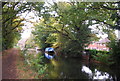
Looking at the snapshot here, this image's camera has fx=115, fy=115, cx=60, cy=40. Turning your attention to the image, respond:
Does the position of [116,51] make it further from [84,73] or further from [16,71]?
[16,71]

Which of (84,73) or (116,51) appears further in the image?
(116,51)

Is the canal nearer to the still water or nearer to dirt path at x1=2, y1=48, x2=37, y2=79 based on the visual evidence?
the still water

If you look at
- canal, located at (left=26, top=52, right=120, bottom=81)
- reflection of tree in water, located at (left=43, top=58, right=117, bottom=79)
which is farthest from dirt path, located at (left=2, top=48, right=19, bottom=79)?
reflection of tree in water, located at (left=43, top=58, right=117, bottom=79)

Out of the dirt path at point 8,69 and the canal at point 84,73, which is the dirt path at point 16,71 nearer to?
the dirt path at point 8,69

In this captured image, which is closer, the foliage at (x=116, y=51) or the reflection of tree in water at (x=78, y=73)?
the reflection of tree in water at (x=78, y=73)

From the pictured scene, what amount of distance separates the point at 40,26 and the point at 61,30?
111 inches

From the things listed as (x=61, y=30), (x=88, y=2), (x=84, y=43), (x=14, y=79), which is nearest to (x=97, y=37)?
(x=84, y=43)

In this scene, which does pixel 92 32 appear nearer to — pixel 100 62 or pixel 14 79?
pixel 100 62

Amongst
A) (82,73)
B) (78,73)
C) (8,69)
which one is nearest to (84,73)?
(82,73)

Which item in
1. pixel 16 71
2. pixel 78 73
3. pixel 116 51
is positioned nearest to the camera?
pixel 16 71

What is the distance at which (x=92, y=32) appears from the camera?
14602 mm

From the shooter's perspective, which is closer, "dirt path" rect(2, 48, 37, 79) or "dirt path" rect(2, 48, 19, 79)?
"dirt path" rect(2, 48, 19, 79)

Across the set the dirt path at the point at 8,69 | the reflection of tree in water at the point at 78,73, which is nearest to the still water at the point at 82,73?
the reflection of tree in water at the point at 78,73

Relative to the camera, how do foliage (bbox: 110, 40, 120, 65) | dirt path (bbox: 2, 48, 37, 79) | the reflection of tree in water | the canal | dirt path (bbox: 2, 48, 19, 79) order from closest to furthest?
dirt path (bbox: 2, 48, 19, 79), dirt path (bbox: 2, 48, 37, 79), the canal, the reflection of tree in water, foliage (bbox: 110, 40, 120, 65)
